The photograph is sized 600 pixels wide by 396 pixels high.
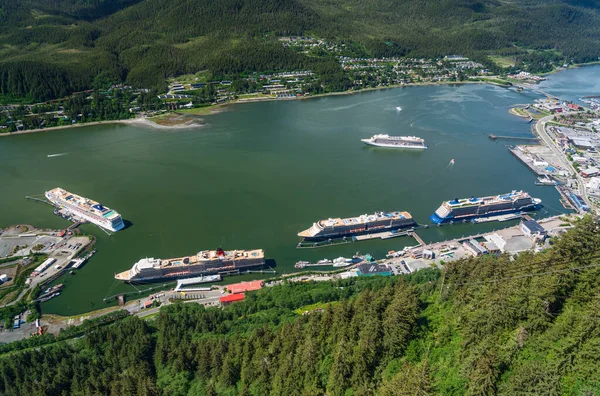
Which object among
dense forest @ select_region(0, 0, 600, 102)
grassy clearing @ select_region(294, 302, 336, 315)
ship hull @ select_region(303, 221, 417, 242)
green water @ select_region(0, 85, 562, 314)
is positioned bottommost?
grassy clearing @ select_region(294, 302, 336, 315)

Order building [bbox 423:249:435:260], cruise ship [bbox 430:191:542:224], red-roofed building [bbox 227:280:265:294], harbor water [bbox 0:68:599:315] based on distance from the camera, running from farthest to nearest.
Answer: cruise ship [bbox 430:191:542:224] → harbor water [bbox 0:68:599:315] → building [bbox 423:249:435:260] → red-roofed building [bbox 227:280:265:294]

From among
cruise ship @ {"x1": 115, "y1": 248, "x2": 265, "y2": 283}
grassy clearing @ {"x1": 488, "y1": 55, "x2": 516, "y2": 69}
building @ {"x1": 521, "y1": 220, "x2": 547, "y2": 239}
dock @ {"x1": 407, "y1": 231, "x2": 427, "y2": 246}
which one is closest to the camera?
cruise ship @ {"x1": 115, "y1": 248, "x2": 265, "y2": 283}

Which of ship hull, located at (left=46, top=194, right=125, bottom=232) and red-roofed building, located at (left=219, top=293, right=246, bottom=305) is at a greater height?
ship hull, located at (left=46, top=194, right=125, bottom=232)

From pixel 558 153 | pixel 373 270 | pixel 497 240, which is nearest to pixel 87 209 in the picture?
pixel 373 270

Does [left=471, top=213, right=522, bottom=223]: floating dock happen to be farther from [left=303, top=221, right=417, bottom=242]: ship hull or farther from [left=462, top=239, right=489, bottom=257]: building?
[left=303, top=221, right=417, bottom=242]: ship hull

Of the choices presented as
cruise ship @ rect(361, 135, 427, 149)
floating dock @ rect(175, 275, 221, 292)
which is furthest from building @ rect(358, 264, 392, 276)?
cruise ship @ rect(361, 135, 427, 149)

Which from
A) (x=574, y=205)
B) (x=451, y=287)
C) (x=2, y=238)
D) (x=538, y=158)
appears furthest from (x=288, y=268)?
(x=538, y=158)

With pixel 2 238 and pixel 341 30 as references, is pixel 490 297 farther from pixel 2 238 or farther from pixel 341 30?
pixel 341 30
